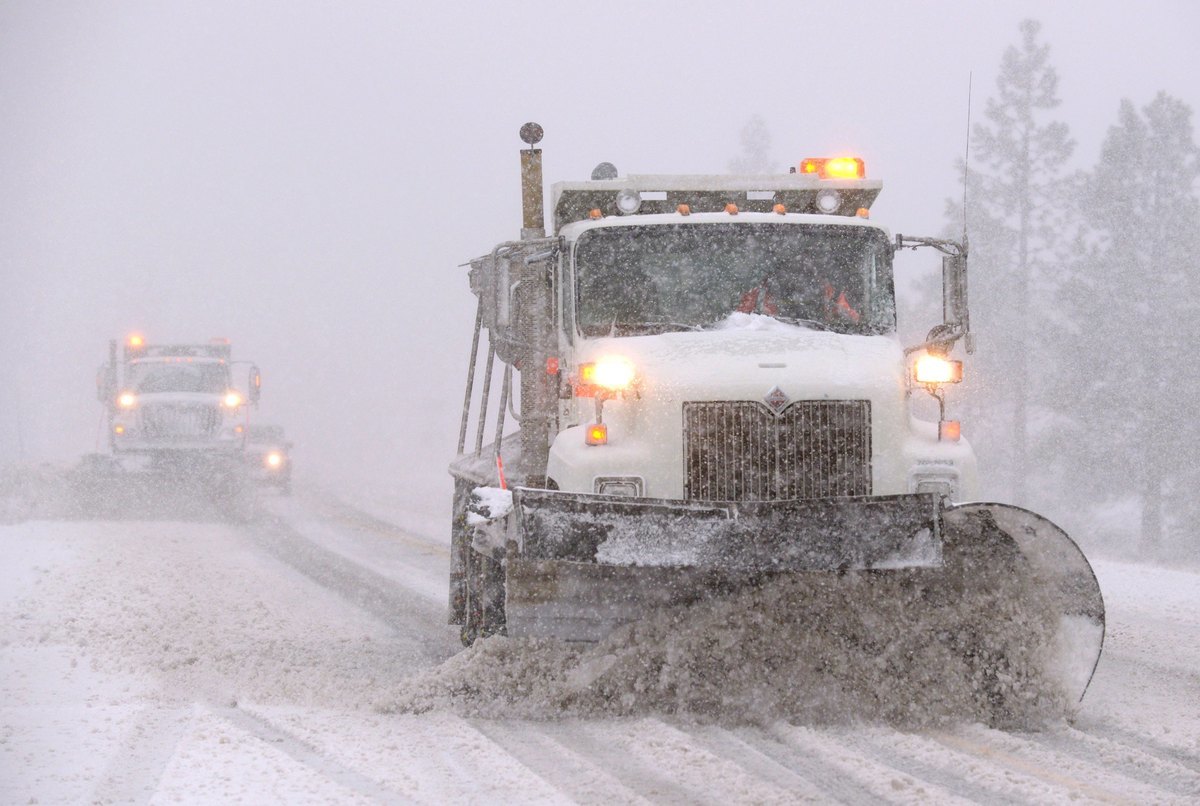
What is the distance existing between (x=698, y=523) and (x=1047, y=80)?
103 feet

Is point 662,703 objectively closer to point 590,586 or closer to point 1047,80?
point 590,586

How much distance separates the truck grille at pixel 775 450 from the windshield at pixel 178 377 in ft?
→ 53.9

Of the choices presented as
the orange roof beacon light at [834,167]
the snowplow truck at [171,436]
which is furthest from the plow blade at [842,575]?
the snowplow truck at [171,436]

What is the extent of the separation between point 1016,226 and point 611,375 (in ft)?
96.7

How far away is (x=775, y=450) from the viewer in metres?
6.09

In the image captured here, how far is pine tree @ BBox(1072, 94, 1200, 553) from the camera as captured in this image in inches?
1133

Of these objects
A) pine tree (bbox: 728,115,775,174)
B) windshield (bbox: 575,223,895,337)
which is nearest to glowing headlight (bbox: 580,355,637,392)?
windshield (bbox: 575,223,895,337)

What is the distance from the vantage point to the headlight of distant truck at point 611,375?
646 cm

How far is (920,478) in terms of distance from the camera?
20.4 feet

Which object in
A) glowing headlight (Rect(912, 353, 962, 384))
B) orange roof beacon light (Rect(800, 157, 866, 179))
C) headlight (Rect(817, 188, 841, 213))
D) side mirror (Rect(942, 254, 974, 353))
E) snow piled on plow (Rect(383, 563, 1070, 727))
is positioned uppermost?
orange roof beacon light (Rect(800, 157, 866, 179))

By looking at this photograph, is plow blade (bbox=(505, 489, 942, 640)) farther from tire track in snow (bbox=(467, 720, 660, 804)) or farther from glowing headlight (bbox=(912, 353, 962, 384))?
glowing headlight (bbox=(912, 353, 962, 384))

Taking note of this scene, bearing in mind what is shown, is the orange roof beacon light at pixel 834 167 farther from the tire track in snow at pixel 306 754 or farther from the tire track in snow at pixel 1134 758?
the tire track in snow at pixel 306 754

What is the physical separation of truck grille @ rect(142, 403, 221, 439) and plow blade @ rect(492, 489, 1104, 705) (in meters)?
15.7

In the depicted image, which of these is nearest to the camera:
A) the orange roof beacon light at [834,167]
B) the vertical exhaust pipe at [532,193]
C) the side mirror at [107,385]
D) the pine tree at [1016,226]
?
the orange roof beacon light at [834,167]
